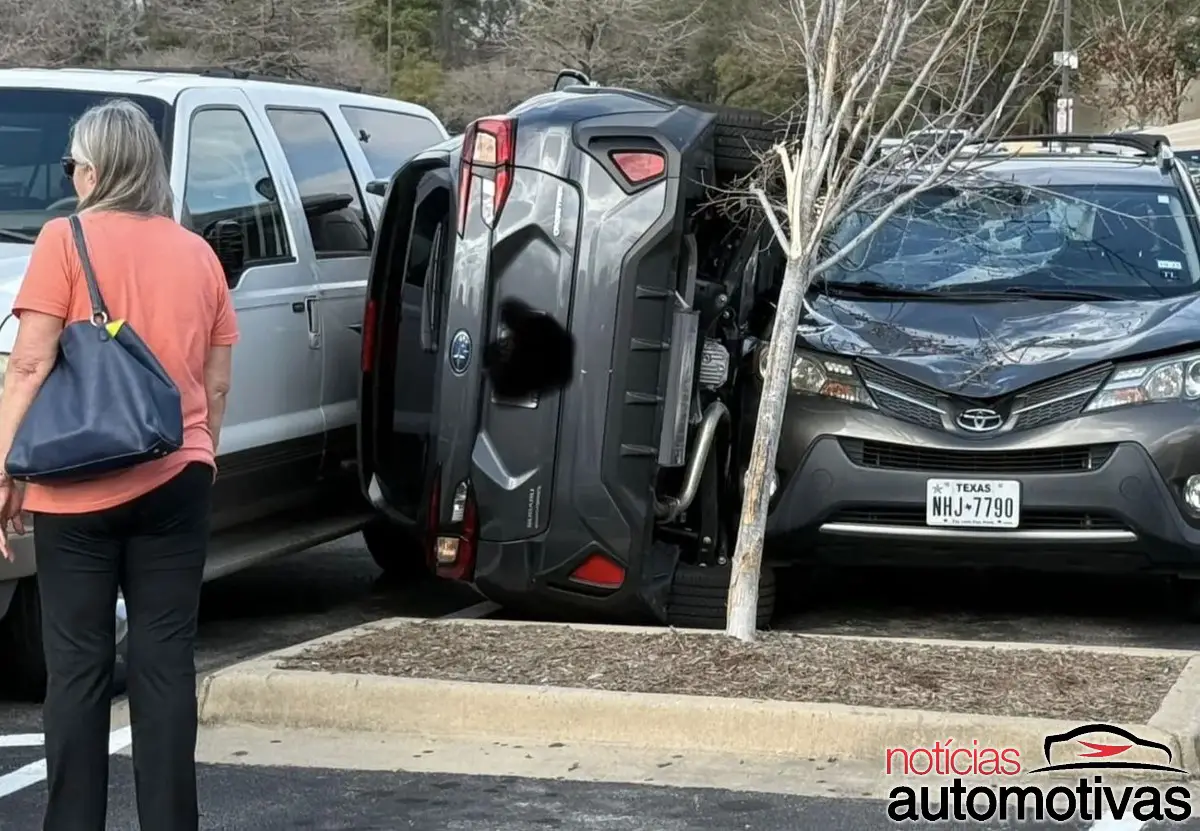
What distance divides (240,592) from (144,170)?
4.83 m

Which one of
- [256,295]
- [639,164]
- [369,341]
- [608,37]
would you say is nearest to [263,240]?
[256,295]

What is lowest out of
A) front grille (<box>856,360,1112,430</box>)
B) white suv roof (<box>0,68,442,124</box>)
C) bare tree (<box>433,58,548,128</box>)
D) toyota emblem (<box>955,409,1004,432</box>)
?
bare tree (<box>433,58,548,128</box>)

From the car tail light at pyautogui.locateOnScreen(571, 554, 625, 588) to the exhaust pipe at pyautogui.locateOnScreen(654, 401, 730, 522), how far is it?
29cm

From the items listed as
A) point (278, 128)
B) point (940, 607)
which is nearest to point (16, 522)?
point (278, 128)

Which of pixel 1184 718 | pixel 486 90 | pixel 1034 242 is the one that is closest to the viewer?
pixel 1184 718

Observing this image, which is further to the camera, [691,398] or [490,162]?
[691,398]

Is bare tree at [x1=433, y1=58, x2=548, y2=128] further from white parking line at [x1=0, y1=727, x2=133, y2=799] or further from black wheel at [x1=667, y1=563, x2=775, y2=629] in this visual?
white parking line at [x1=0, y1=727, x2=133, y2=799]

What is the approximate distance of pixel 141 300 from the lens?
4.37 meters

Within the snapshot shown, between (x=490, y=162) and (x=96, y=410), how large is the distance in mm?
2950

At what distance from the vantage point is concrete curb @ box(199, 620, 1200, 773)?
542 cm

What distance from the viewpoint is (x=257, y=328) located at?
Answer: 24.5 feet

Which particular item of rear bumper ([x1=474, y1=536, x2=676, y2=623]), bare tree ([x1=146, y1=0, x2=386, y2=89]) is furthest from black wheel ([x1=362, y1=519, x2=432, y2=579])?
bare tree ([x1=146, y1=0, x2=386, y2=89])

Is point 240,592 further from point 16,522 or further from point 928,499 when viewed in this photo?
point 16,522

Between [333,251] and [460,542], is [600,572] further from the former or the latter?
[333,251]
